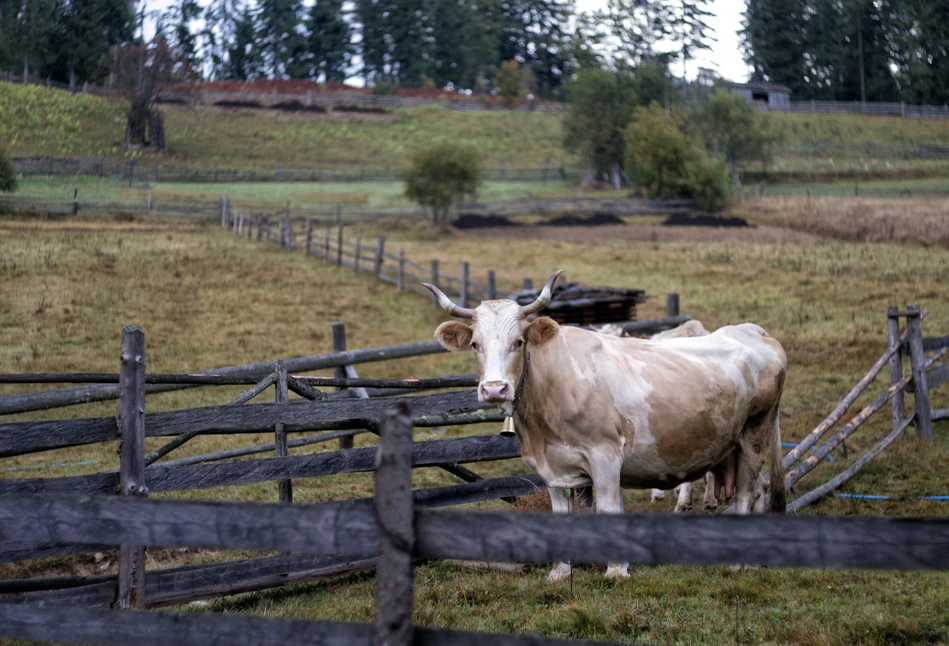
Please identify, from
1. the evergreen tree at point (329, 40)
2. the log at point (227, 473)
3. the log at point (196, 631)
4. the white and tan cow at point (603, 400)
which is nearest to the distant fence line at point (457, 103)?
the evergreen tree at point (329, 40)

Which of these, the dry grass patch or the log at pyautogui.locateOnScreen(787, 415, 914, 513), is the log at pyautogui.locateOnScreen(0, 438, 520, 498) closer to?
the log at pyautogui.locateOnScreen(787, 415, 914, 513)

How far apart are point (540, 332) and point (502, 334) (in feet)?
1.14

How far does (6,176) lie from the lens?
46.5ft

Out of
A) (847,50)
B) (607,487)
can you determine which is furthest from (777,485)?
(847,50)

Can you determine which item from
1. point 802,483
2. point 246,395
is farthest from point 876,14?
point 246,395

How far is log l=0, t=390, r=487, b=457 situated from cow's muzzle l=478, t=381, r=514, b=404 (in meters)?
0.66

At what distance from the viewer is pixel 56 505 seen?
3.15 m

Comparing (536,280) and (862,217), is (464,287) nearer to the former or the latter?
(536,280)

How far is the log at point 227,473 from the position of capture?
17.3ft

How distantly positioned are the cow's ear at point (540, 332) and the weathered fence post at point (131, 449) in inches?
101

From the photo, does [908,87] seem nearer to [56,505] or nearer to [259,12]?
[259,12]

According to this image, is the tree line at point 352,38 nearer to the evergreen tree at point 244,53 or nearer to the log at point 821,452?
the evergreen tree at point 244,53

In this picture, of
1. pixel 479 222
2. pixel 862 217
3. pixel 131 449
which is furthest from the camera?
pixel 479 222

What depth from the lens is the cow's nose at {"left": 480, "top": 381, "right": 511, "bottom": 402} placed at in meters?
5.74
